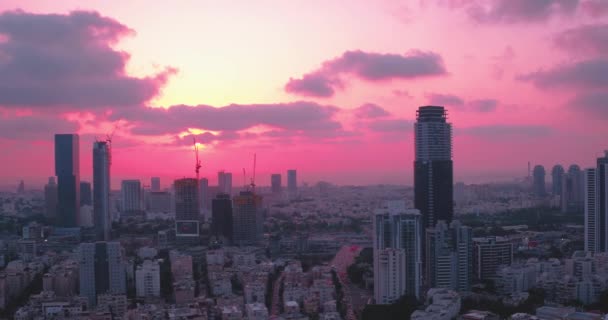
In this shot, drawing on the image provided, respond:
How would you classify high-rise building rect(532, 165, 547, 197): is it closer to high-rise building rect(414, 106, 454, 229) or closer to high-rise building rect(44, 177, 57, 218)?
high-rise building rect(414, 106, 454, 229)

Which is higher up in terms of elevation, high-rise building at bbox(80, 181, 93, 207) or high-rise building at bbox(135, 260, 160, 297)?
high-rise building at bbox(80, 181, 93, 207)

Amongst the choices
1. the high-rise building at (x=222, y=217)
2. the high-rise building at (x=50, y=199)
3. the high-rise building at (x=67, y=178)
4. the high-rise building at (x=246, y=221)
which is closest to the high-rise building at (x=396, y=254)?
the high-rise building at (x=246, y=221)

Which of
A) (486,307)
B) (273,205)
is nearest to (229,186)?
(273,205)

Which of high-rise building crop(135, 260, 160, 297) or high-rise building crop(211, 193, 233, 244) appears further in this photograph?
high-rise building crop(211, 193, 233, 244)

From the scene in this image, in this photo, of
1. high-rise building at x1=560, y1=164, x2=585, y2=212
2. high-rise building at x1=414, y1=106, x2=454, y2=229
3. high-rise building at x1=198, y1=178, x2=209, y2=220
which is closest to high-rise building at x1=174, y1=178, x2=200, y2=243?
high-rise building at x1=198, y1=178, x2=209, y2=220

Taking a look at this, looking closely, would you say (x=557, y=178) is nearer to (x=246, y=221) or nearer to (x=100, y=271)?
(x=246, y=221)

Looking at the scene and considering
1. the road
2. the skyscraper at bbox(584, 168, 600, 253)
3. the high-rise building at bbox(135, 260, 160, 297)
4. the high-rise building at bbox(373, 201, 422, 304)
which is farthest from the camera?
the skyscraper at bbox(584, 168, 600, 253)
